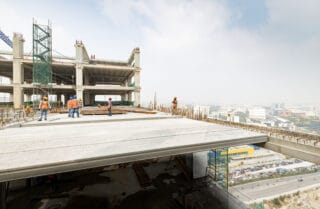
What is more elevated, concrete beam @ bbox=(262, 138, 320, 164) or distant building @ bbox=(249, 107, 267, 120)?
concrete beam @ bbox=(262, 138, 320, 164)

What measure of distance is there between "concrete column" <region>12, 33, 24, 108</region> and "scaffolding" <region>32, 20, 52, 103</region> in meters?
1.48

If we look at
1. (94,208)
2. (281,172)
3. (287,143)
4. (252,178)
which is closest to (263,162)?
(281,172)

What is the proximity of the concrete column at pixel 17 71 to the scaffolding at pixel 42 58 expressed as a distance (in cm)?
148

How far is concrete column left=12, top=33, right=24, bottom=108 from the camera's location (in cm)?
1673

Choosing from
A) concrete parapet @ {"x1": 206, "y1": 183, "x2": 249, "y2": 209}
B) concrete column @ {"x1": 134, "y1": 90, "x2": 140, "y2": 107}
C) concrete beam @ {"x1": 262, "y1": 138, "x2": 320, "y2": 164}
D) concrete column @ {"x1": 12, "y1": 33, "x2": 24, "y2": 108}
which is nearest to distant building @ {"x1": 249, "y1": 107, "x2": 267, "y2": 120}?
concrete column @ {"x1": 134, "y1": 90, "x2": 140, "y2": 107}

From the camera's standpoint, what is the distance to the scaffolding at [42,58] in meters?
17.4

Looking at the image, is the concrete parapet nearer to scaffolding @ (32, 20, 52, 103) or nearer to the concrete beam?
the concrete beam

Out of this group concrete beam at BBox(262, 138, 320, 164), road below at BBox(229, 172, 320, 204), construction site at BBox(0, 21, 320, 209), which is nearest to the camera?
construction site at BBox(0, 21, 320, 209)

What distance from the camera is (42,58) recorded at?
17719 mm

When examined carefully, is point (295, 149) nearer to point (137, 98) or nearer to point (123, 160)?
point (123, 160)

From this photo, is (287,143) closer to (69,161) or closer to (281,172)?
(69,161)

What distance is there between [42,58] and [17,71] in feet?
10.9

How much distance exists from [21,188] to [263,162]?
140 feet

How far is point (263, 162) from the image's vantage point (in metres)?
32.0
